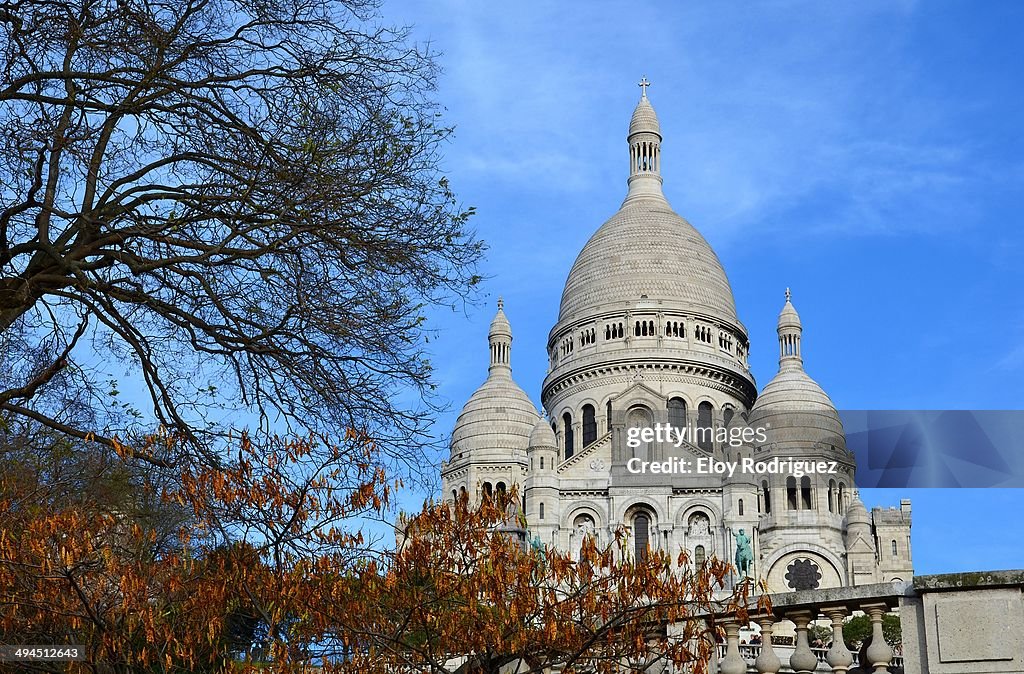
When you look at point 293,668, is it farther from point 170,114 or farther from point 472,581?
point 170,114

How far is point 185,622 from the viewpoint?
13.9 meters

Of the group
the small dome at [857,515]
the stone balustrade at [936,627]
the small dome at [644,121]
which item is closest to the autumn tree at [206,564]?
the stone balustrade at [936,627]

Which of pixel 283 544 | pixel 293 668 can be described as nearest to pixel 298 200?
pixel 283 544

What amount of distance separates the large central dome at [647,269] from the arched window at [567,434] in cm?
663

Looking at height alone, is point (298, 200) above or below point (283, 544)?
above

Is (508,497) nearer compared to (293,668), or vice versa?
(293,668)

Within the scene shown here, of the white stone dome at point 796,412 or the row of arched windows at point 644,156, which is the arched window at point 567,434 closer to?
the white stone dome at point 796,412

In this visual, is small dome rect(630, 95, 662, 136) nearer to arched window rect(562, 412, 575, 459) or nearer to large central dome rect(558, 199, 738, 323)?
large central dome rect(558, 199, 738, 323)

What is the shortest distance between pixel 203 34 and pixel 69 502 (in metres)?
6.02

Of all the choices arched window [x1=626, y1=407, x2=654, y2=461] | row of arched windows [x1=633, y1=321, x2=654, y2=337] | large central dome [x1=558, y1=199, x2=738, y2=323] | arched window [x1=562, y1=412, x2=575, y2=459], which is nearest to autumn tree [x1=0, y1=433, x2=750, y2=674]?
arched window [x1=626, y1=407, x2=654, y2=461]

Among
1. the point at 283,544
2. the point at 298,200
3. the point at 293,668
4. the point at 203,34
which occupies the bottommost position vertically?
the point at 293,668

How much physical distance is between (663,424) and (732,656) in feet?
226

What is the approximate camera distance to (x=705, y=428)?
82250mm

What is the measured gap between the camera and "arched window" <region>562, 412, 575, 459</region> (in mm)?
83375
